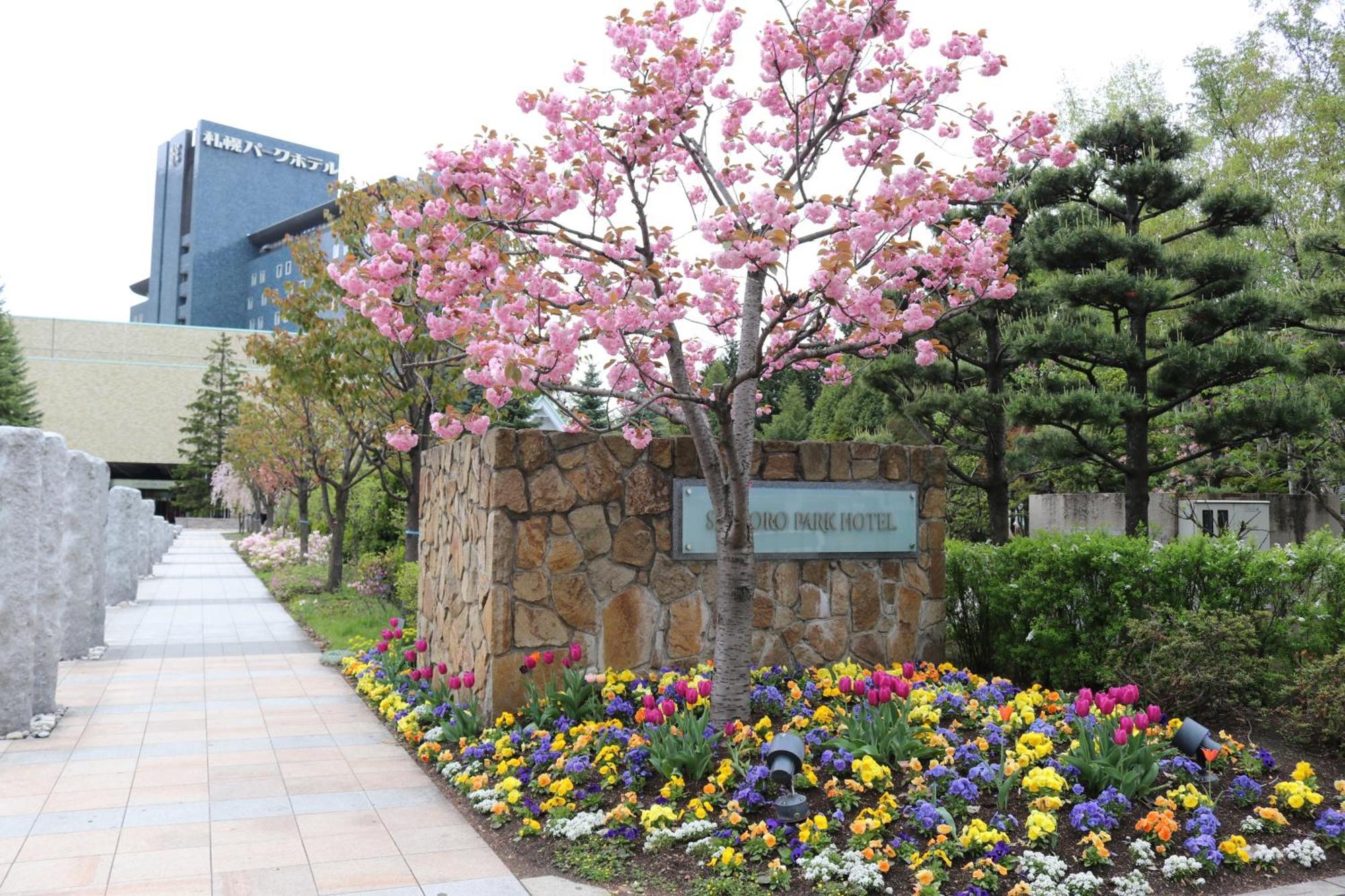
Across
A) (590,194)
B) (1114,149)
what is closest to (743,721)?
(590,194)

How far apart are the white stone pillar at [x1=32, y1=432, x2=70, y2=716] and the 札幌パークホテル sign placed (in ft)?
14.3

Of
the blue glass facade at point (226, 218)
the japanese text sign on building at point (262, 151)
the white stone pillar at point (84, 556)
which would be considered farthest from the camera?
the japanese text sign on building at point (262, 151)

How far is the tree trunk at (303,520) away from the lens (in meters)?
19.5

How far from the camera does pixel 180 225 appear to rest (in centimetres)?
7994

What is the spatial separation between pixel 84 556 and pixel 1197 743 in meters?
9.73

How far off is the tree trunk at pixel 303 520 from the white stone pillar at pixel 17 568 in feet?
42.7

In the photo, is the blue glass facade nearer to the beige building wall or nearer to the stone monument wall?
the beige building wall

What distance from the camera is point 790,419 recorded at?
29.3m

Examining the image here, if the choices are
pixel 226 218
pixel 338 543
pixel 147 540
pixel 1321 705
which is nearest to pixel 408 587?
pixel 338 543

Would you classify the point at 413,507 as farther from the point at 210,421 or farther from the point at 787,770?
the point at 210,421

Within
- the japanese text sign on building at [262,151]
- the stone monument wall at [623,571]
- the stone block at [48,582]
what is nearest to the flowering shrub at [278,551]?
the stone block at [48,582]

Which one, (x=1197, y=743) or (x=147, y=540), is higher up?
(x=147, y=540)

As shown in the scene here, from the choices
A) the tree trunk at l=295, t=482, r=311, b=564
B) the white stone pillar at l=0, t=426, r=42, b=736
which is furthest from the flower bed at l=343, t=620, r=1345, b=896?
the tree trunk at l=295, t=482, r=311, b=564

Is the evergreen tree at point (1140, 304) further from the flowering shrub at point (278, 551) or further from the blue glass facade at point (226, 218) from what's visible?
Result: the blue glass facade at point (226, 218)
